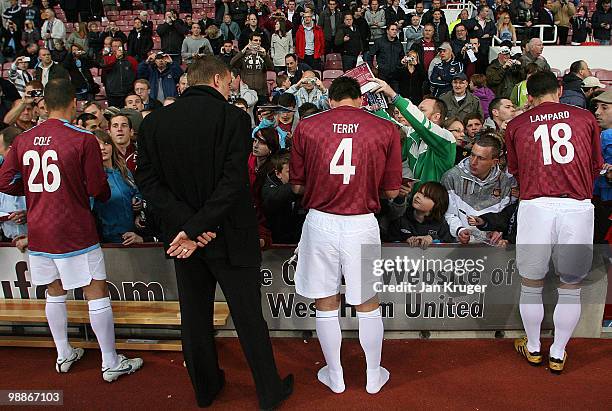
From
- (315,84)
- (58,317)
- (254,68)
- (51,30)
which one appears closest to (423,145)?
(58,317)

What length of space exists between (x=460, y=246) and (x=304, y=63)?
8014mm

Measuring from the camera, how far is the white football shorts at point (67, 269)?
3992mm

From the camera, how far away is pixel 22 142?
12.9 feet

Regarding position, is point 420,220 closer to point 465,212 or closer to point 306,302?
point 465,212

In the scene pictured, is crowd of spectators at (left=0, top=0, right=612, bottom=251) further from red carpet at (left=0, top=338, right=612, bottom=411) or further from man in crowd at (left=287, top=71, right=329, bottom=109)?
red carpet at (left=0, top=338, right=612, bottom=411)

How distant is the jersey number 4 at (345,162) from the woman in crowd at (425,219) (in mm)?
1027

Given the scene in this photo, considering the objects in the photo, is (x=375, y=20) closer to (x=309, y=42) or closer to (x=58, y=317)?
(x=309, y=42)

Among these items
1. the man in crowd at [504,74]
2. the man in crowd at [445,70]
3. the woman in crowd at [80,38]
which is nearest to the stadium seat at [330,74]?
the man in crowd at [445,70]

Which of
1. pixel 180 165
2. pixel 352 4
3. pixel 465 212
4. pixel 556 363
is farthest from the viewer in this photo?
pixel 352 4

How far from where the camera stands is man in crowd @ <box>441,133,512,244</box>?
480cm

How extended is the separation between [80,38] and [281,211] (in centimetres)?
1041

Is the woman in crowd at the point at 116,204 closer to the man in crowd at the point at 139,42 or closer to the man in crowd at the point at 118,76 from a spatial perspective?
the man in crowd at the point at 118,76

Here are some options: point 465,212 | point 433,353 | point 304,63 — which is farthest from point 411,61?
point 433,353

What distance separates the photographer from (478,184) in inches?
193
